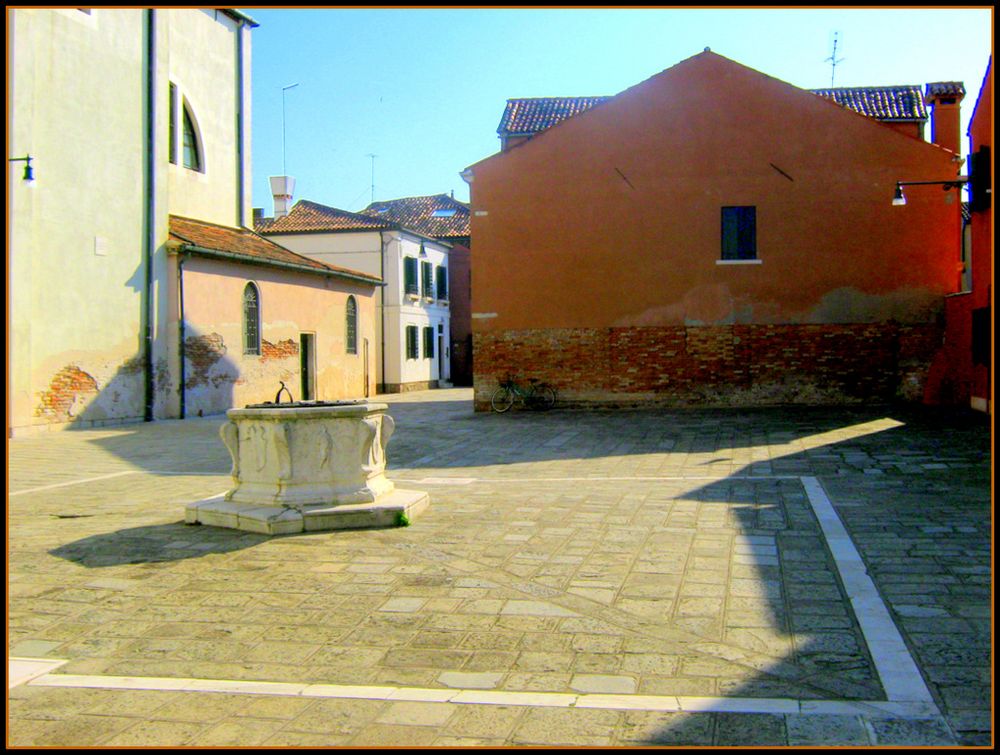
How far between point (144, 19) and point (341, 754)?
2208 centimetres

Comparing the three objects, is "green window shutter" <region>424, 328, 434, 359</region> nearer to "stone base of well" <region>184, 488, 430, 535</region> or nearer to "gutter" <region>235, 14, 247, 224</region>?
"gutter" <region>235, 14, 247, 224</region>

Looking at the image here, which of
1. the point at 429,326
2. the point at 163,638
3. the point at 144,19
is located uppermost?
the point at 144,19

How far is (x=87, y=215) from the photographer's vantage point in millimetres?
19562

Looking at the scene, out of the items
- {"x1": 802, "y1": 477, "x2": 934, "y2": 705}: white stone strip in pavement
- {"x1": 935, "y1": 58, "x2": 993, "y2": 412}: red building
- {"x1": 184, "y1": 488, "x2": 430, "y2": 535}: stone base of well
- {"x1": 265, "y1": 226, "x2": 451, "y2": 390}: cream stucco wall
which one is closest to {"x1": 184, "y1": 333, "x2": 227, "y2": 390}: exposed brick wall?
{"x1": 265, "y1": 226, "x2": 451, "y2": 390}: cream stucco wall

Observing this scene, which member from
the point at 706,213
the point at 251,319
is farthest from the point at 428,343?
the point at 706,213

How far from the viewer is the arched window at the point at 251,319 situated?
2459 centimetres

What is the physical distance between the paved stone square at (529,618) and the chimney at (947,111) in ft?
63.8

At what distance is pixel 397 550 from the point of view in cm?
710

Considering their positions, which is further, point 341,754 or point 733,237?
point 733,237

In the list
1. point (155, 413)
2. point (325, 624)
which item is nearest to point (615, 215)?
point (155, 413)

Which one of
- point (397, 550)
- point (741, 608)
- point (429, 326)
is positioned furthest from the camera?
point (429, 326)

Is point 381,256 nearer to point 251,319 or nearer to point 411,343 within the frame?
point 411,343

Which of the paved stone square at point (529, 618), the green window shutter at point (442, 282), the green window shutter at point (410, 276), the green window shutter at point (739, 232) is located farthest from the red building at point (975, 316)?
the green window shutter at point (442, 282)

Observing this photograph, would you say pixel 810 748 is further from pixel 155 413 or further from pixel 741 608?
pixel 155 413
